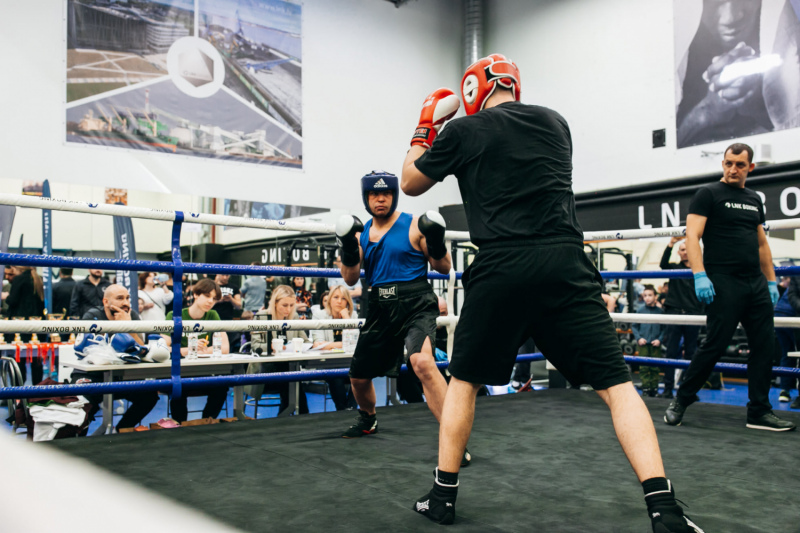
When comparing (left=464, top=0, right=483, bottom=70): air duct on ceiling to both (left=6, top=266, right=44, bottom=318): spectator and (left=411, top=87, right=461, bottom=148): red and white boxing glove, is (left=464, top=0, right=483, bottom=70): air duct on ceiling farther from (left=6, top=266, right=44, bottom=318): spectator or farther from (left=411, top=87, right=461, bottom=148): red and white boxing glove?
(left=411, top=87, right=461, bottom=148): red and white boxing glove

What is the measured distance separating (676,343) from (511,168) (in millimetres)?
4366

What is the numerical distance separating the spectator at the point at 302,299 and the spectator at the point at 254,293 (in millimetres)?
414

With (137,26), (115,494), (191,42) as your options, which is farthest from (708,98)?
(115,494)

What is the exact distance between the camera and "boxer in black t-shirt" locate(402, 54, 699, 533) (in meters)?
1.62

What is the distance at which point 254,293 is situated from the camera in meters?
7.78

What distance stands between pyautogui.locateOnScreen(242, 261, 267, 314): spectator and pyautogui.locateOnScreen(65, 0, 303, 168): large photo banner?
55.9 inches

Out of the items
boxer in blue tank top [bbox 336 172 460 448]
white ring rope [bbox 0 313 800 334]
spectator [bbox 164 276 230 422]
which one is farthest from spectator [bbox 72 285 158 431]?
boxer in blue tank top [bbox 336 172 460 448]

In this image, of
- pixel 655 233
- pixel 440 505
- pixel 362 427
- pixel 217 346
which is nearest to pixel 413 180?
pixel 440 505

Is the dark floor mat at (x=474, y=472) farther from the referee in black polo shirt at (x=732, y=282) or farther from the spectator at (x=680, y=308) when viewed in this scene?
the spectator at (x=680, y=308)

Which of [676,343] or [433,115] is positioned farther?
[676,343]

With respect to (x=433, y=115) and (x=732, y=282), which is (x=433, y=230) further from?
(x=732, y=282)

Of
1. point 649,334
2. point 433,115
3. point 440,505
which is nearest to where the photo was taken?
point 440,505

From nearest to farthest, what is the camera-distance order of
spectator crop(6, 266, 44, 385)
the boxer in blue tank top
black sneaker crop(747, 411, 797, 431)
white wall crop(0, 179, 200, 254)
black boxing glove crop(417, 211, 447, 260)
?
black boxing glove crop(417, 211, 447, 260)
the boxer in blue tank top
black sneaker crop(747, 411, 797, 431)
spectator crop(6, 266, 44, 385)
white wall crop(0, 179, 200, 254)

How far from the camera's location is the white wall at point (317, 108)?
6016 millimetres
